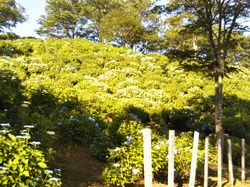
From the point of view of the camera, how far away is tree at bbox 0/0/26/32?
3609cm

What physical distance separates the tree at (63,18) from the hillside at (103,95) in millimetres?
23182

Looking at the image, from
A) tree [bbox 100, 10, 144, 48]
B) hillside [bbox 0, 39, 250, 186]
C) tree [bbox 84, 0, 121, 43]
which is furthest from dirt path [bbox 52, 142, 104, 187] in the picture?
tree [bbox 84, 0, 121, 43]

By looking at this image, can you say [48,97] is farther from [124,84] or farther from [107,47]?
[107,47]

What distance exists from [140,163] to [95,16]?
41759mm

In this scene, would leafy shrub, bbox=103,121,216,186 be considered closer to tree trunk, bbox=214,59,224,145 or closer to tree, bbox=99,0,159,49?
tree trunk, bbox=214,59,224,145

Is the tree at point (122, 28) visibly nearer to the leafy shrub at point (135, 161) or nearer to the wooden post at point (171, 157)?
the leafy shrub at point (135, 161)

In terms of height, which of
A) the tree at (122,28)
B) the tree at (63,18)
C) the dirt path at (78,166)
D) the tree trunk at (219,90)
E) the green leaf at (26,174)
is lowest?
the dirt path at (78,166)

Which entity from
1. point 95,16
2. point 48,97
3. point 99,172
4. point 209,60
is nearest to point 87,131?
point 99,172

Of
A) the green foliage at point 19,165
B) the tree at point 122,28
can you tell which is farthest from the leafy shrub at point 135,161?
the tree at point 122,28

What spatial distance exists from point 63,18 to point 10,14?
9.57 m

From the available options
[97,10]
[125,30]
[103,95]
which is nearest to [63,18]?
[97,10]

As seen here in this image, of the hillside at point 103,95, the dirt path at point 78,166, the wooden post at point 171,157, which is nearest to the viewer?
the wooden post at point 171,157

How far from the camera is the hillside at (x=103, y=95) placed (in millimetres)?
8148

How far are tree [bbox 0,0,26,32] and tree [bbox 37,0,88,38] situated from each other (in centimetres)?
627
